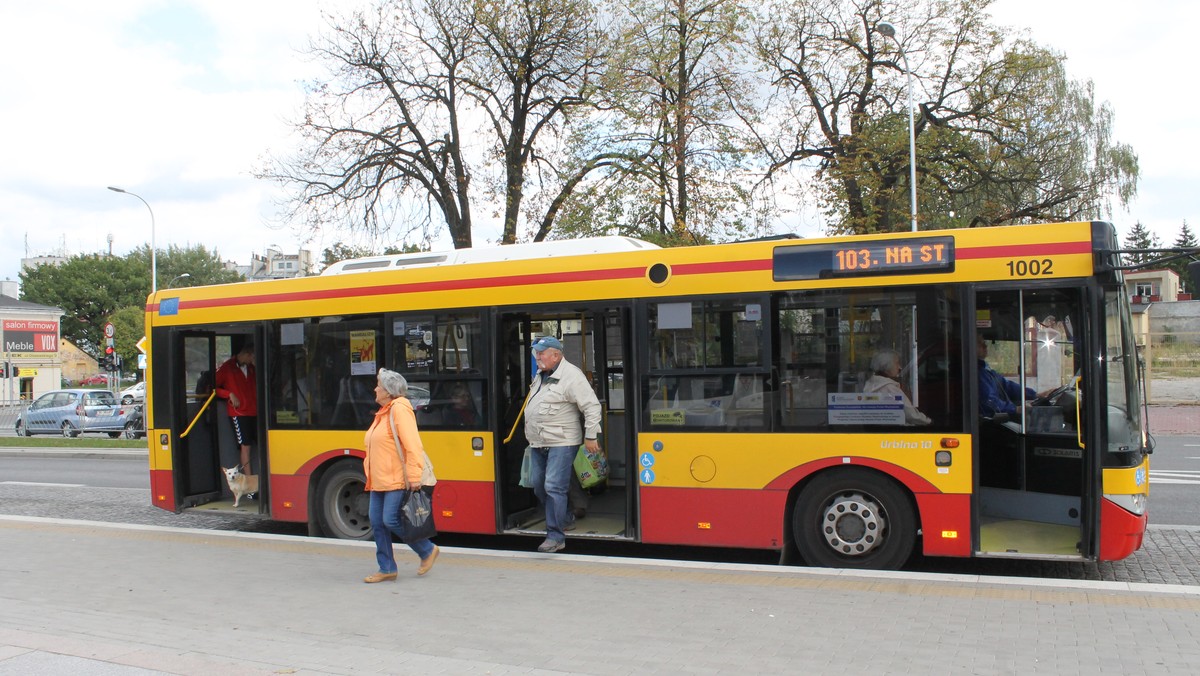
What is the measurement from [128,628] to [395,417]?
2.14 metres

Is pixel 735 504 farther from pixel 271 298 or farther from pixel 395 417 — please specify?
pixel 271 298

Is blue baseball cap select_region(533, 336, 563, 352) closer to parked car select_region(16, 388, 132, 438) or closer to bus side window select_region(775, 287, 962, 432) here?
bus side window select_region(775, 287, 962, 432)

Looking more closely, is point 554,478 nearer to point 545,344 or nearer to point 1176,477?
point 545,344

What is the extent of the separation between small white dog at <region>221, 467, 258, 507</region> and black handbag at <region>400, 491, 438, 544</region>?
3.86 meters

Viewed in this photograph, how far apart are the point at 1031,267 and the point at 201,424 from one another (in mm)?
8528

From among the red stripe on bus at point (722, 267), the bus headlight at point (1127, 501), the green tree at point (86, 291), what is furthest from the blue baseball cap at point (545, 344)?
the green tree at point (86, 291)

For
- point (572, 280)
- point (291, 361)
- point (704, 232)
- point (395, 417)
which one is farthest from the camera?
point (704, 232)

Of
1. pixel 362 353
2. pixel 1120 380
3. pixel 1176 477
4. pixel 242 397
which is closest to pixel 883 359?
pixel 1120 380

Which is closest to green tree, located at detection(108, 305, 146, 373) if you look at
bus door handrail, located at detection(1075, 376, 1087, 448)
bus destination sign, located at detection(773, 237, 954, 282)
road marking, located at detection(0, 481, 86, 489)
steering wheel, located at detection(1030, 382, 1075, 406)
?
road marking, located at detection(0, 481, 86, 489)

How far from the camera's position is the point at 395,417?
21.6ft

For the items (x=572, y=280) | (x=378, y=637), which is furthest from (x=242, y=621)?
(x=572, y=280)

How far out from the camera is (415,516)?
21.7ft

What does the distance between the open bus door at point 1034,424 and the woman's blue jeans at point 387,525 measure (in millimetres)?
4165

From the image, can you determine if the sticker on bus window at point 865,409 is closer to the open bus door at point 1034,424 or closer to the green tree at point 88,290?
the open bus door at point 1034,424
